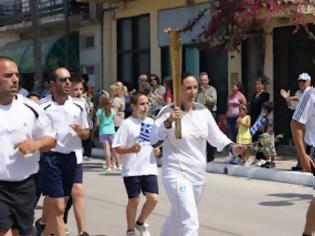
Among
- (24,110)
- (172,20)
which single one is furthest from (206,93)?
(24,110)

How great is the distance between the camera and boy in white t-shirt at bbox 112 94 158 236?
7.77 metres

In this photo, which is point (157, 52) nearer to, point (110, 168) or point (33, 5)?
point (33, 5)

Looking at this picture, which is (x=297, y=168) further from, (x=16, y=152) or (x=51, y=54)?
(x=51, y=54)

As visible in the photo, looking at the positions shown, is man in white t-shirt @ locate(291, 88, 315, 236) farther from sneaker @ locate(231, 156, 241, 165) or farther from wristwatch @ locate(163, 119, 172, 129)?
sneaker @ locate(231, 156, 241, 165)

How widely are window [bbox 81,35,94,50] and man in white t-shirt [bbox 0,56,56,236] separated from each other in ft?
64.6

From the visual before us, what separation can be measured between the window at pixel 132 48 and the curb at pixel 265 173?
8543 mm

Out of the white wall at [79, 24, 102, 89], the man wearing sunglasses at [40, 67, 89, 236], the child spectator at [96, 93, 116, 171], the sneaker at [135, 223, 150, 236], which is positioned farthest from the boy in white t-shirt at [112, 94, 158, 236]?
the white wall at [79, 24, 102, 89]

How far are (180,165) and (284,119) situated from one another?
1173 centimetres

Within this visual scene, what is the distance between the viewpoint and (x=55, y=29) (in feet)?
90.2

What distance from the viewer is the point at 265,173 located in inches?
506

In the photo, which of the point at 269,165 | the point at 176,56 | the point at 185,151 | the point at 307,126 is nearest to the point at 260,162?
the point at 269,165

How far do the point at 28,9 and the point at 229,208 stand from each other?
20647 mm

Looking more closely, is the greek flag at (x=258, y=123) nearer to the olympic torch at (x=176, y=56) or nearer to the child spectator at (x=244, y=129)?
the child spectator at (x=244, y=129)

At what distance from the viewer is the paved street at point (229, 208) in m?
8.38
